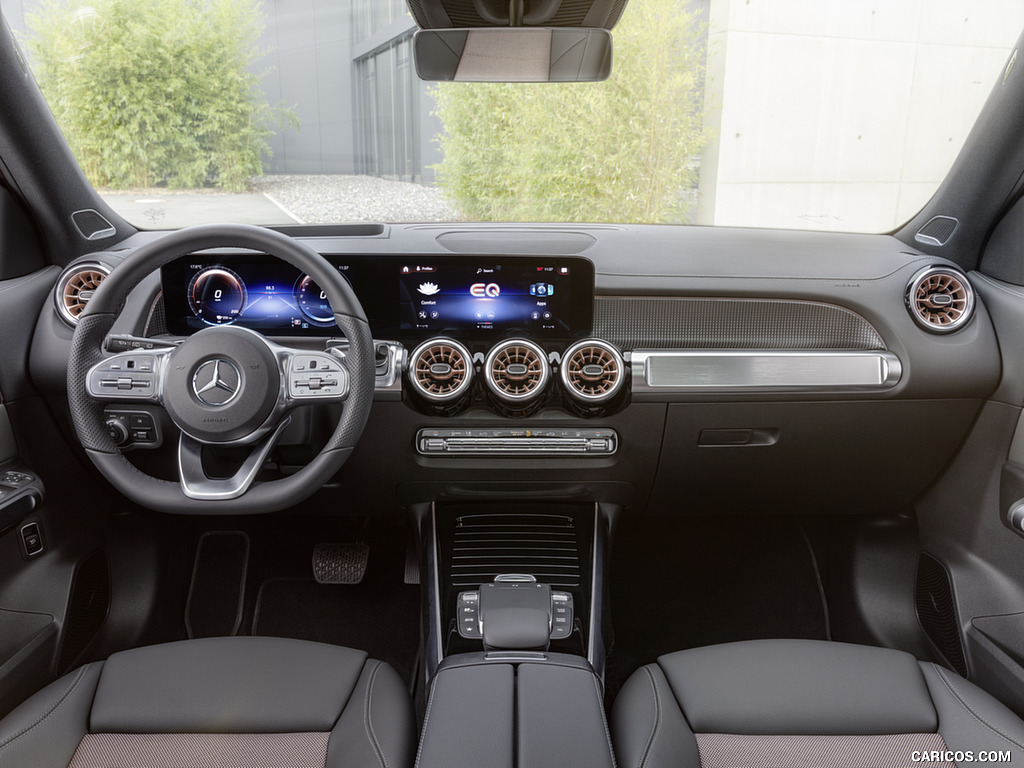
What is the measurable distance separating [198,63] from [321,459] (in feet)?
5.11

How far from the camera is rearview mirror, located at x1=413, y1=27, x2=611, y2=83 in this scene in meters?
1.79

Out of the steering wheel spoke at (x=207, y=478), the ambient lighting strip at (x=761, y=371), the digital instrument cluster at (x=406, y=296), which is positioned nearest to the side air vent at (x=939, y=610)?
the ambient lighting strip at (x=761, y=371)

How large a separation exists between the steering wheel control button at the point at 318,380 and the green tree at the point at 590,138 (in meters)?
1.12

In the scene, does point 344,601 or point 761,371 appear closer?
point 761,371

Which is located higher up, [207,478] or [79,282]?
[79,282]

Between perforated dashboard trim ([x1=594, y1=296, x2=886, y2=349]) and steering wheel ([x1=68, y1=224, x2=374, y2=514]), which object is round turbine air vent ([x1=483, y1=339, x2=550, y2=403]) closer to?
perforated dashboard trim ([x1=594, y1=296, x2=886, y2=349])

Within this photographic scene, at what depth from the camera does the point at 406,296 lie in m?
2.00

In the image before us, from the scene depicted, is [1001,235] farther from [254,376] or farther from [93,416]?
[93,416]

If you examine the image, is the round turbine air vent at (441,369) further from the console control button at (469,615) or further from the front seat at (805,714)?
the front seat at (805,714)

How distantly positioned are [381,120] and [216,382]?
151 centimetres

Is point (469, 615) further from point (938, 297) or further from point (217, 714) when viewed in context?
point (938, 297)

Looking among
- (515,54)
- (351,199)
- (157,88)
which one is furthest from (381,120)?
(515,54)

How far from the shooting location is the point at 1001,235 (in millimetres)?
2148

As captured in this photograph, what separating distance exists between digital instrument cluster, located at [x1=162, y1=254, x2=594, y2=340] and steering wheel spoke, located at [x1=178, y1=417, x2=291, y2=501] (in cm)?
48
